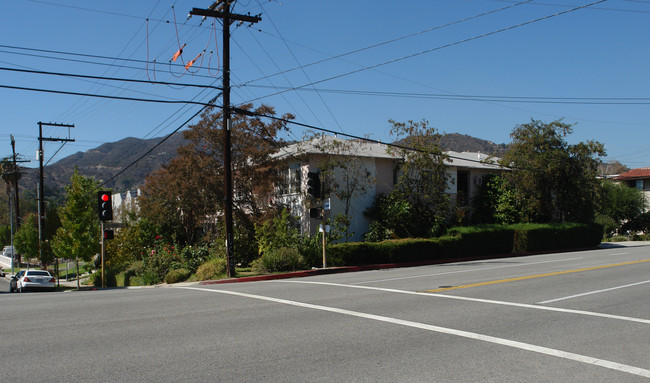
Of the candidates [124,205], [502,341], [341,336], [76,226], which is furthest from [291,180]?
[124,205]

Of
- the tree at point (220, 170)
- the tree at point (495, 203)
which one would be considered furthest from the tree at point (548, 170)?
the tree at point (220, 170)

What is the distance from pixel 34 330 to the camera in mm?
8773

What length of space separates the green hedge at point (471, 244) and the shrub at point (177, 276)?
271 inches

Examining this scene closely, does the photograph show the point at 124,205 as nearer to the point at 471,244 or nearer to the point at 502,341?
the point at 471,244

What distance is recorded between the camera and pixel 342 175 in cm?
2911

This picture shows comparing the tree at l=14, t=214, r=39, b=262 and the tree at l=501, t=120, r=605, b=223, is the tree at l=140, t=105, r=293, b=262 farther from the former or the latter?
the tree at l=14, t=214, r=39, b=262

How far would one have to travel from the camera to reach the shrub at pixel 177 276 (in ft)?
78.3

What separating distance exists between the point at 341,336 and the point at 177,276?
17.5m

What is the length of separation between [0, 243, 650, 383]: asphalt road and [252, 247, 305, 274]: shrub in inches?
334

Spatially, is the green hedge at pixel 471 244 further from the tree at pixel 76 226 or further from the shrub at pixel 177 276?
the tree at pixel 76 226

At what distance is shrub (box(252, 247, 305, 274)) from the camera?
72.3ft

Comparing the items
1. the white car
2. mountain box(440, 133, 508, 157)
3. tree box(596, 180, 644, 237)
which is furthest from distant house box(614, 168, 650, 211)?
mountain box(440, 133, 508, 157)

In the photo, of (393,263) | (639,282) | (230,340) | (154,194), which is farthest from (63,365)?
(154,194)

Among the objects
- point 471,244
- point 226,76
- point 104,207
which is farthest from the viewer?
point 471,244
